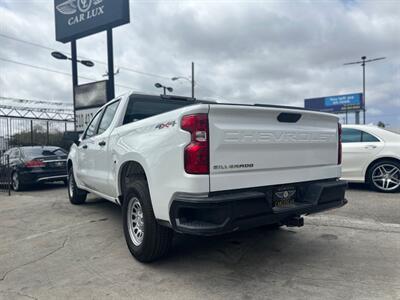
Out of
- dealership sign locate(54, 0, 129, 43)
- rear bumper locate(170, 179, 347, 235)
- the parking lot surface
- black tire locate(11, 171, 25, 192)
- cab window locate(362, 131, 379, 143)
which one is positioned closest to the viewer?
rear bumper locate(170, 179, 347, 235)

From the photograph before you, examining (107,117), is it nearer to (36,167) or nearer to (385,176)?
(385,176)

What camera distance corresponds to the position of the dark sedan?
1009 cm

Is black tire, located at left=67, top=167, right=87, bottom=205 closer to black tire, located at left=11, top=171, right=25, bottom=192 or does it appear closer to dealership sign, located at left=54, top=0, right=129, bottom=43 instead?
black tire, located at left=11, top=171, right=25, bottom=192

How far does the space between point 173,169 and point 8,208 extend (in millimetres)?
6085

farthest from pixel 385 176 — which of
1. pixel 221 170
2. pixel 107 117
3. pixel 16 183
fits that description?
pixel 16 183

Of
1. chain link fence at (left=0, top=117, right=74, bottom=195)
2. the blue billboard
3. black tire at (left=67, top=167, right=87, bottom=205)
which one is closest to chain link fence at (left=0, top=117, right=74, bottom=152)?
chain link fence at (left=0, top=117, right=74, bottom=195)

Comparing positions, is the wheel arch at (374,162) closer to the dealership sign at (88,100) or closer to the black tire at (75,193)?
the black tire at (75,193)

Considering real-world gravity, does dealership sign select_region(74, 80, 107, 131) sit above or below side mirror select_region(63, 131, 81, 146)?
above

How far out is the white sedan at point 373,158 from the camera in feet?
23.5

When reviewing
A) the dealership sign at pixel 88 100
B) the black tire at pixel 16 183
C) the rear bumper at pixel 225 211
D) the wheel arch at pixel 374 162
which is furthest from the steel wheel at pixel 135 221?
the dealership sign at pixel 88 100

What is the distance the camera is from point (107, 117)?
541 centimetres

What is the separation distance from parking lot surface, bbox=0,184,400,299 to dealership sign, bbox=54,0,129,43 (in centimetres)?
1032

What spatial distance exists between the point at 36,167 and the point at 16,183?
94 cm

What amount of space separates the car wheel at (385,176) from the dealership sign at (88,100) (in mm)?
9943
